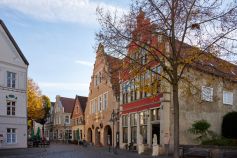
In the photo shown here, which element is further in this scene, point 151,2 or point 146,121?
point 146,121

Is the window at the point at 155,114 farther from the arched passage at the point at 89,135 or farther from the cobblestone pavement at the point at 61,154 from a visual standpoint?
the arched passage at the point at 89,135

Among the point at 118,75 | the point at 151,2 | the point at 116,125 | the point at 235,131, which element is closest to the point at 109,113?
the point at 116,125

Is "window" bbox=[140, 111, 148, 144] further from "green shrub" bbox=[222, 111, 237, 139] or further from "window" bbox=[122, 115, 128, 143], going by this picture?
"green shrub" bbox=[222, 111, 237, 139]

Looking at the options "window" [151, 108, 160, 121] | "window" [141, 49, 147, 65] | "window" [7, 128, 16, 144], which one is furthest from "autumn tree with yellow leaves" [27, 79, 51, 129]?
"window" [141, 49, 147, 65]

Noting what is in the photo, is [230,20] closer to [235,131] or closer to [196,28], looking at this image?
[196,28]

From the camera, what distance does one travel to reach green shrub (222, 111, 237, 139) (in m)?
36.0

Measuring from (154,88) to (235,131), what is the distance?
19229 millimetres

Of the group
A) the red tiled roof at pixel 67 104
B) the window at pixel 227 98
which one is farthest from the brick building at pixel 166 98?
the red tiled roof at pixel 67 104

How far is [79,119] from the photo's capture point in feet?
229

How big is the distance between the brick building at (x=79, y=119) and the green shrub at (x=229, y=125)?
108ft

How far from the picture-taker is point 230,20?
1741cm

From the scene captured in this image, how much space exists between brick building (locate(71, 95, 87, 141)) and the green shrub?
108 ft

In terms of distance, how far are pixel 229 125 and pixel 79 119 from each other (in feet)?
124

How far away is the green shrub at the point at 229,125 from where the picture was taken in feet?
118
